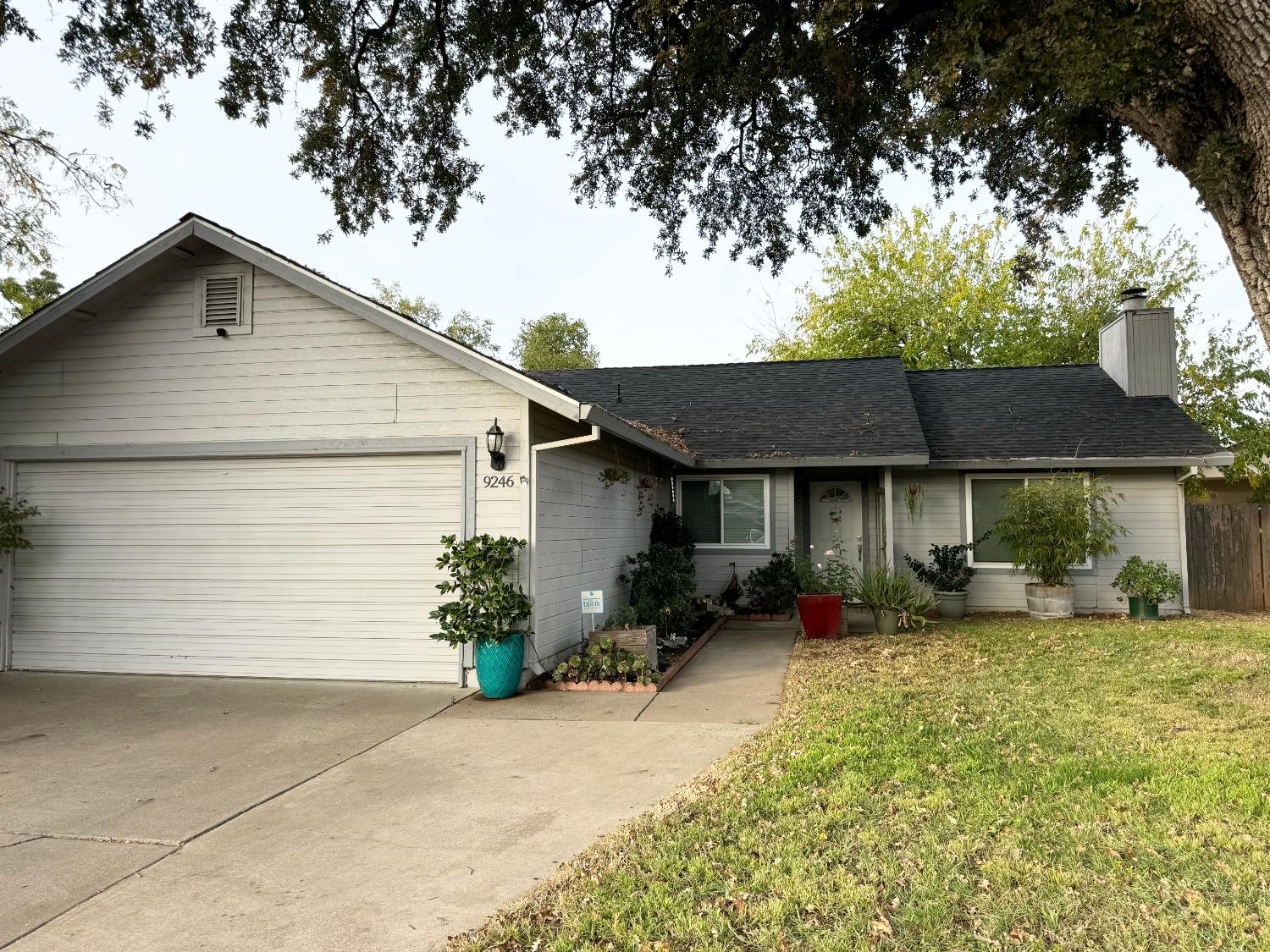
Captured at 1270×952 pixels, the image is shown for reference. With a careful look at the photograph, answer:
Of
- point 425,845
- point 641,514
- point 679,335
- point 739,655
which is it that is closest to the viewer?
point 425,845

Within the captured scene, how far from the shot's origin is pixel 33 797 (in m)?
4.46

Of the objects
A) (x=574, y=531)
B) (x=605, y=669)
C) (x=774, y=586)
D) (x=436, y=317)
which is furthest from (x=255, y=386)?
(x=436, y=317)

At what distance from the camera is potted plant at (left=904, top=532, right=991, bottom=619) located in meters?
11.6

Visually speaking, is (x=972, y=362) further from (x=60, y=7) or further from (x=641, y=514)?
(x=60, y=7)

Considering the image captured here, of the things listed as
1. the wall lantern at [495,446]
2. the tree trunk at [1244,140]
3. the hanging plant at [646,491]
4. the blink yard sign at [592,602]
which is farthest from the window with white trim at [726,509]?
the tree trunk at [1244,140]

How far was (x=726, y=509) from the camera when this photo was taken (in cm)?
1244

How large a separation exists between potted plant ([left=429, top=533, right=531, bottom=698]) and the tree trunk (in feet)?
18.0

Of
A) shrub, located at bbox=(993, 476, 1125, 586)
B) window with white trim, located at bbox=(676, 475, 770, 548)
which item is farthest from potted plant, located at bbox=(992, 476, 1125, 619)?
window with white trim, located at bbox=(676, 475, 770, 548)

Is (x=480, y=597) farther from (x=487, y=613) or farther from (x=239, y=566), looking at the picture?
(x=239, y=566)

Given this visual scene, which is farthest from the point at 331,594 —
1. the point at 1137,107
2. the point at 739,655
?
the point at 1137,107

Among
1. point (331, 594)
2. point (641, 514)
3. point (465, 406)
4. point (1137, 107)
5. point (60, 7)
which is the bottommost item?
point (331, 594)

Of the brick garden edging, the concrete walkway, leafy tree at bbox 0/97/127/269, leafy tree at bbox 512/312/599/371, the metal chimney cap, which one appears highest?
leafy tree at bbox 512/312/599/371

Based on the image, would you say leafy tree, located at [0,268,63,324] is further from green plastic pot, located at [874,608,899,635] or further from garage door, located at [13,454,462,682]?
green plastic pot, located at [874,608,899,635]

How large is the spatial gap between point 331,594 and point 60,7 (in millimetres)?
6128
